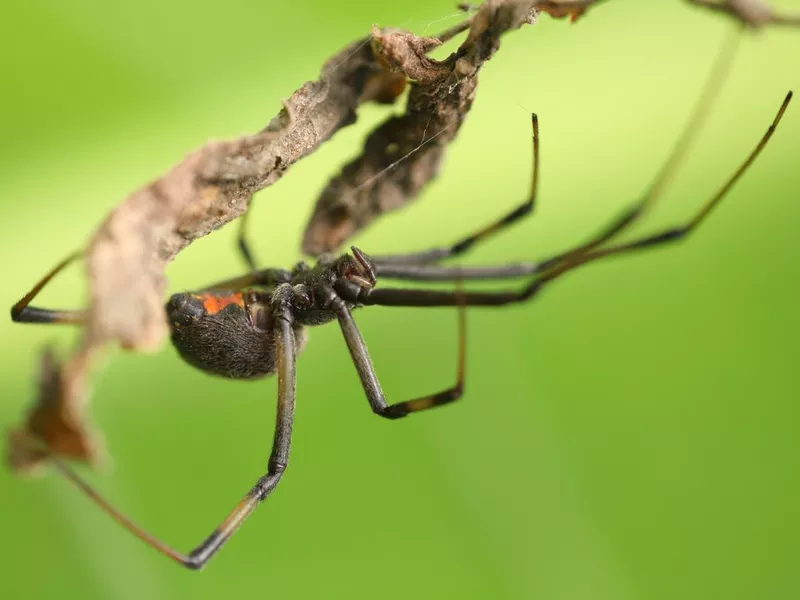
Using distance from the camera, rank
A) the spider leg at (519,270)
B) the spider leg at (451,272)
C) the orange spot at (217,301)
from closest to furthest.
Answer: the spider leg at (519,270), the orange spot at (217,301), the spider leg at (451,272)

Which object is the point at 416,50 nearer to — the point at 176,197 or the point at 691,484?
the point at 176,197

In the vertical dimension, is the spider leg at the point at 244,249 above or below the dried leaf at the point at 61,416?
above

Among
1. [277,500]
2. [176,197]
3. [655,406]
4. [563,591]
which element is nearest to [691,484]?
[655,406]

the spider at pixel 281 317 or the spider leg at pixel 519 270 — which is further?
the spider at pixel 281 317

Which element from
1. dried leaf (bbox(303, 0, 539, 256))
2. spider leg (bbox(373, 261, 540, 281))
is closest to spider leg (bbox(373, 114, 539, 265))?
spider leg (bbox(373, 261, 540, 281))

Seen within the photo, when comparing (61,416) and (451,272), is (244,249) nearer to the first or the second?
(451,272)

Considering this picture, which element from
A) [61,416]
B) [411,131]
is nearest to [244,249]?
[411,131]

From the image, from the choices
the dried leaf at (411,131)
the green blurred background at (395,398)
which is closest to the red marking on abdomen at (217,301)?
the dried leaf at (411,131)

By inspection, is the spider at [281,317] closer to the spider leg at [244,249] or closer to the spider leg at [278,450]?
the spider leg at [278,450]
